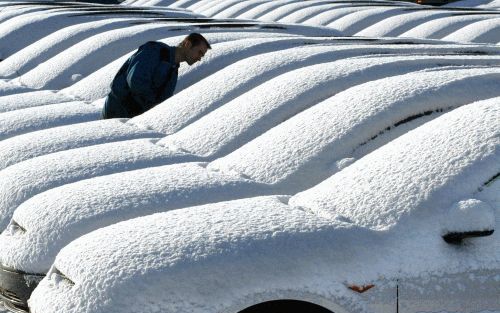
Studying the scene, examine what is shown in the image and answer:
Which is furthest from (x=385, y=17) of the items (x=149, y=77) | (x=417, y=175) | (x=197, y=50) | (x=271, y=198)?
(x=417, y=175)

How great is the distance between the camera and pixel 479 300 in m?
3.14

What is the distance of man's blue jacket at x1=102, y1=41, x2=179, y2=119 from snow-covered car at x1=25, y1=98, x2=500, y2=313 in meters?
3.53

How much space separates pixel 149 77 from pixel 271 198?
344 cm

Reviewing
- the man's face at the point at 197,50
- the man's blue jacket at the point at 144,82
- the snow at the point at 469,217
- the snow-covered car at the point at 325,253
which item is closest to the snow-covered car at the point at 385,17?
the man's face at the point at 197,50

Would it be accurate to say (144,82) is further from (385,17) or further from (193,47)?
(385,17)

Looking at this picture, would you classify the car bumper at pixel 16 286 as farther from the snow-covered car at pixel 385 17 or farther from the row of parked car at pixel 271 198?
the snow-covered car at pixel 385 17

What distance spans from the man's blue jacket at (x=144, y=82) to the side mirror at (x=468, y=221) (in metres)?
4.04

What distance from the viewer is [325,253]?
308cm

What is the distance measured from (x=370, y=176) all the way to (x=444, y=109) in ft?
4.00

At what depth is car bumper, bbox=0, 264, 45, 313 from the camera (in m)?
3.63

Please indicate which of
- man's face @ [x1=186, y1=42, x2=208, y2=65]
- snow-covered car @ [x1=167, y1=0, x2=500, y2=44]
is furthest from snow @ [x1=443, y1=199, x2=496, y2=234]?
snow-covered car @ [x1=167, y1=0, x2=500, y2=44]

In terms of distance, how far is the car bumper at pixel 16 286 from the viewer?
143 inches

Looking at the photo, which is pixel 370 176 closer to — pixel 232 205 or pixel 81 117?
pixel 232 205

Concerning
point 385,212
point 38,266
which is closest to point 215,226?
point 385,212
